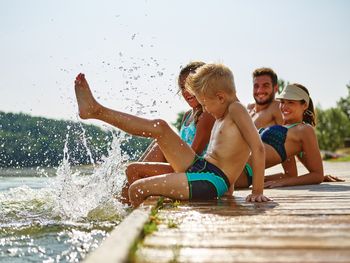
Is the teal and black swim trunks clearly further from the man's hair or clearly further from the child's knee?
the man's hair

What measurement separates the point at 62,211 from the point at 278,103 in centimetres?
323

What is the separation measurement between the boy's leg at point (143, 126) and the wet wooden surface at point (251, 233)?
49 centimetres

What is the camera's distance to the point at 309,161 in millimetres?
6012

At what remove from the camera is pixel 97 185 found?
6.00 meters

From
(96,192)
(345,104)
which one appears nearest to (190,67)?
(96,192)

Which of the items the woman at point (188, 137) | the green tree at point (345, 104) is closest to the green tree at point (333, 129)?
the green tree at point (345, 104)

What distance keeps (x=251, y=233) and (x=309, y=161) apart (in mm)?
3706

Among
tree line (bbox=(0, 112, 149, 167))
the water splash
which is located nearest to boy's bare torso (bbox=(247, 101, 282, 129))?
the water splash

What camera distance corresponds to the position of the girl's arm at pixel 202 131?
5.07 metres

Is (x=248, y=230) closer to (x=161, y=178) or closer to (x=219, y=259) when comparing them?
(x=219, y=259)

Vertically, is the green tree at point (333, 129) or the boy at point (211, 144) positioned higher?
the boy at point (211, 144)

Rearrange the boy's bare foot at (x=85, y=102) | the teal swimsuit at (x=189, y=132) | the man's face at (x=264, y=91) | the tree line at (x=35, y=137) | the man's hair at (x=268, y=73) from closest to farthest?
the boy's bare foot at (x=85, y=102)
the teal swimsuit at (x=189, y=132)
the man's face at (x=264, y=91)
the man's hair at (x=268, y=73)
the tree line at (x=35, y=137)

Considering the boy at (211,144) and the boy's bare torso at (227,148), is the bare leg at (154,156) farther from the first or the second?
the boy's bare torso at (227,148)

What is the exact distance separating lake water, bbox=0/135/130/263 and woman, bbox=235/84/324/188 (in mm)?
1618
